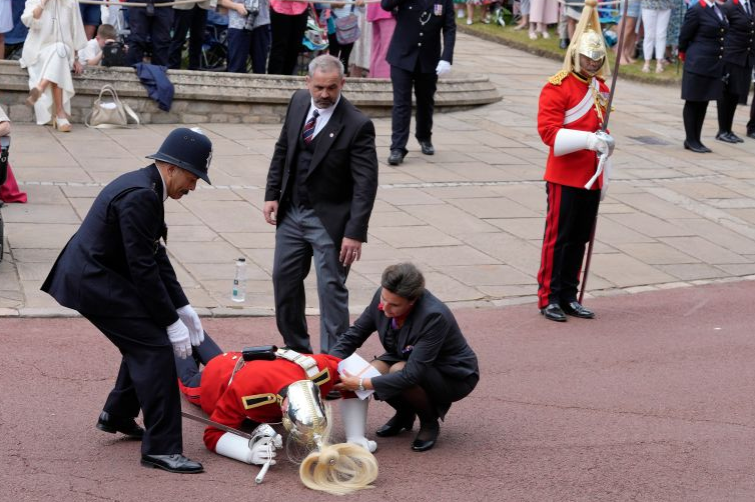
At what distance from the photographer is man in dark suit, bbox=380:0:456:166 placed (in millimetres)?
12594

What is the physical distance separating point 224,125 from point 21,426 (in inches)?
346

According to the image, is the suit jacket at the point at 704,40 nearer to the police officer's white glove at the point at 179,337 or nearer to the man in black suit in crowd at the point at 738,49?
the man in black suit in crowd at the point at 738,49

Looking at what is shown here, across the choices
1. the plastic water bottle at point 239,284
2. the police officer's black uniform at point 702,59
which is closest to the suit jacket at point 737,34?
the police officer's black uniform at point 702,59

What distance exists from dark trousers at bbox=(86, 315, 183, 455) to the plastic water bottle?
2.82 metres

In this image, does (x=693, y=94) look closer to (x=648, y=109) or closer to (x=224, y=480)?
(x=648, y=109)

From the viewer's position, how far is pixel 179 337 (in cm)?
559

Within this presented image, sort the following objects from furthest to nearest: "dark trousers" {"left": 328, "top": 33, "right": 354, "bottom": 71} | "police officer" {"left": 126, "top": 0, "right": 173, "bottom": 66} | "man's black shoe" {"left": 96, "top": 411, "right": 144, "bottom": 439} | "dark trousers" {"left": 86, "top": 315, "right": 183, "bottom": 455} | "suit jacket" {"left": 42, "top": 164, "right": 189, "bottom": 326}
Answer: "dark trousers" {"left": 328, "top": 33, "right": 354, "bottom": 71} < "police officer" {"left": 126, "top": 0, "right": 173, "bottom": 66} < "man's black shoe" {"left": 96, "top": 411, "right": 144, "bottom": 439} < "dark trousers" {"left": 86, "top": 315, "right": 183, "bottom": 455} < "suit jacket" {"left": 42, "top": 164, "right": 189, "bottom": 326}

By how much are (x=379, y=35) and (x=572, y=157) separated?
7.26m

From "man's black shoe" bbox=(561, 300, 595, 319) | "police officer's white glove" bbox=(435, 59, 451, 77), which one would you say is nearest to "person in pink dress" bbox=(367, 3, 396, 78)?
"police officer's white glove" bbox=(435, 59, 451, 77)

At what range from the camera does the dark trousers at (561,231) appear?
8602 millimetres

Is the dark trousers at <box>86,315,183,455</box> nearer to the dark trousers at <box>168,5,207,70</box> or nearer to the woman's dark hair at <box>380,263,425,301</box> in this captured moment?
the woman's dark hair at <box>380,263,425,301</box>

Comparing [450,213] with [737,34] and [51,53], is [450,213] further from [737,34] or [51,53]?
[737,34]

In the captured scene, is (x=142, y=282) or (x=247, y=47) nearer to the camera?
(x=142, y=282)

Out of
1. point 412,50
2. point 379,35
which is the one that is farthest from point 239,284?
point 379,35
